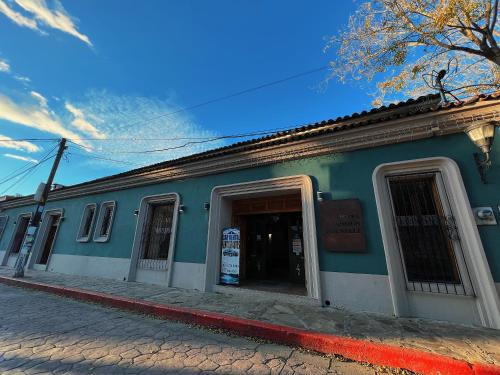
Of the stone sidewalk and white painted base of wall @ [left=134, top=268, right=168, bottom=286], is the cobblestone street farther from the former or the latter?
white painted base of wall @ [left=134, top=268, right=168, bottom=286]

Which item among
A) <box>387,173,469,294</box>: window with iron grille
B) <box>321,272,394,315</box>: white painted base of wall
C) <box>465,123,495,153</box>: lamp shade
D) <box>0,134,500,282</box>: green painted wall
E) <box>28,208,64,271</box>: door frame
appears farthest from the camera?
<box>28,208,64,271</box>: door frame

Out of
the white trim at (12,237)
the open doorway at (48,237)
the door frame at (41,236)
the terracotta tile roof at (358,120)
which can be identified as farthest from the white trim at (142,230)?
the white trim at (12,237)

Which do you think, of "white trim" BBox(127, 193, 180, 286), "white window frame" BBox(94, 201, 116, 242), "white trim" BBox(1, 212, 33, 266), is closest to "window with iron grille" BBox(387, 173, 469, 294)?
"white trim" BBox(127, 193, 180, 286)

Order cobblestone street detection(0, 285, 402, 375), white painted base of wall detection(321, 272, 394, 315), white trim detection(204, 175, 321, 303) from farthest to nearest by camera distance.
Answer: white trim detection(204, 175, 321, 303)
white painted base of wall detection(321, 272, 394, 315)
cobblestone street detection(0, 285, 402, 375)

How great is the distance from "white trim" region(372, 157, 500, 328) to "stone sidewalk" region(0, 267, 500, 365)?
1.15 feet

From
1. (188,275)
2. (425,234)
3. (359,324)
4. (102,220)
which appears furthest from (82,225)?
(425,234)

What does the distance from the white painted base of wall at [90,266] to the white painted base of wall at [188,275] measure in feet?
7.76

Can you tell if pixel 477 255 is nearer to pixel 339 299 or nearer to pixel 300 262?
pixel 339 299

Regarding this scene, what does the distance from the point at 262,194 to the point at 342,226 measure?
94.8 inches

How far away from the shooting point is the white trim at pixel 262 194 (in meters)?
5.20

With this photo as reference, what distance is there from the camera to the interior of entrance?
278 inches

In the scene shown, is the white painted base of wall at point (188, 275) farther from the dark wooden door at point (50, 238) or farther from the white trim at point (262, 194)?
the dark wooden door at point (50, 238)

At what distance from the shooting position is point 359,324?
12.7 feet

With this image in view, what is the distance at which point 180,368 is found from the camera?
9.01 feet
